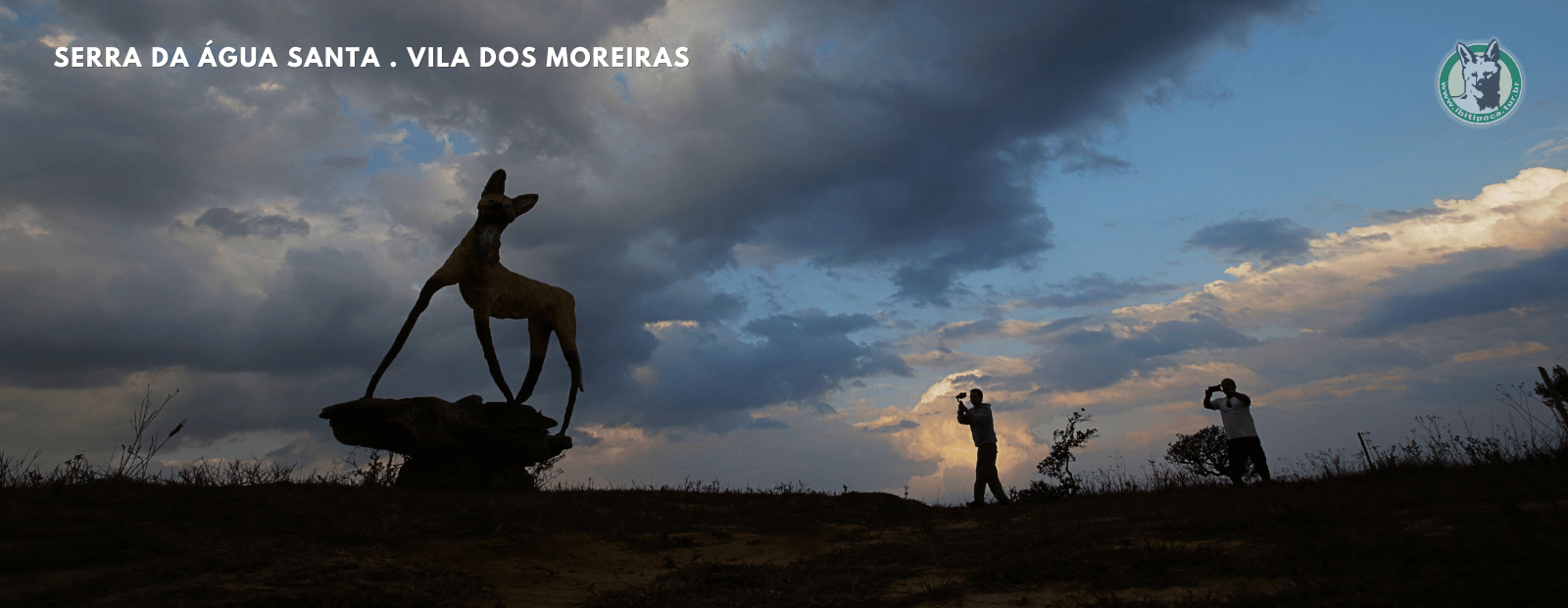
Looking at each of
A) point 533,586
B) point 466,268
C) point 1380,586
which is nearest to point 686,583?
point 533,586

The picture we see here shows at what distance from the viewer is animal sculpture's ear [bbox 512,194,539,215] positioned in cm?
1251

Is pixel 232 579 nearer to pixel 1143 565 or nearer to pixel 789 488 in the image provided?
pixel 1143 565

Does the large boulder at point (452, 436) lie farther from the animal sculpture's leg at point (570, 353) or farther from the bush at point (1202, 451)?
the bush at point (1202, 451)

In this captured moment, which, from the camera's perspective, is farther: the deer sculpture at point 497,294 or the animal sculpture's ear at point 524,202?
the animal sculpture's ear at point 524,202

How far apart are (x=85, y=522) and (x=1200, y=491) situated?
13.1 metres

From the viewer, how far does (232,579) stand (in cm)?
478

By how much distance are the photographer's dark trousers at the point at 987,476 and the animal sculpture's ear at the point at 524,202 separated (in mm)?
8933

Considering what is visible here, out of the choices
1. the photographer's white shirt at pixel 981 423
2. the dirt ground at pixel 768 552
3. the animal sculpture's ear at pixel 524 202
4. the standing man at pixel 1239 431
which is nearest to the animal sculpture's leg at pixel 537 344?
the animal sculpture's ear at pixel 524 202

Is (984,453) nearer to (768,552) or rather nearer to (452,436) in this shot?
(768,552)

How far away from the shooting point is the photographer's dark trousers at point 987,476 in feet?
41.2

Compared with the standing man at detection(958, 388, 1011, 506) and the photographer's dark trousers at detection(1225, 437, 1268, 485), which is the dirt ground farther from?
the standing man at detection(958, 388, 1011, 506)

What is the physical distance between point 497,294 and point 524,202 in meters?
1.69

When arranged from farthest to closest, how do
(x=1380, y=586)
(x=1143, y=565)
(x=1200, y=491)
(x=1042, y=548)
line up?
(x=1200, y=491) < (x=1042, y=548) < (x=1143, y=565) < (x=1380, y=586)

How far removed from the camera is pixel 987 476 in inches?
496
